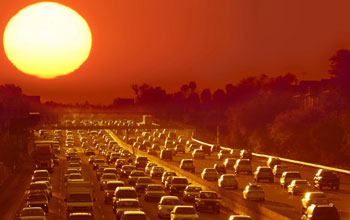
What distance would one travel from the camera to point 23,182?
87750 mm

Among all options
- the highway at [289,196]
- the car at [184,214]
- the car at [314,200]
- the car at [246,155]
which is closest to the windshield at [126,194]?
the highway at [289,196]

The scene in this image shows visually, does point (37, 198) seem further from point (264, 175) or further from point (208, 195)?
point (264, 175)

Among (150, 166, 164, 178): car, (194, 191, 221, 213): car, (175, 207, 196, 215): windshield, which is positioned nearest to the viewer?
(175, 207, 196, 215): windshield

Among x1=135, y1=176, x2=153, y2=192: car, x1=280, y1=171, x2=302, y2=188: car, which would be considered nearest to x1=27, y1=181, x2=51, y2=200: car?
x1=135, y1=176, x2=153, y2=192: car

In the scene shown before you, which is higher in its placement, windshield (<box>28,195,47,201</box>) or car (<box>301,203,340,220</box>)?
car (<box>301,203,340,220</box>)

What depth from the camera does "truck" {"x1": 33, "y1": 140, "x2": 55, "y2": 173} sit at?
94562mm

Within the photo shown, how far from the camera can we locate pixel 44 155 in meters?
94.9

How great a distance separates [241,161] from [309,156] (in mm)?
43899

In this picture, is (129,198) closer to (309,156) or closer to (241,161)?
(241,161)

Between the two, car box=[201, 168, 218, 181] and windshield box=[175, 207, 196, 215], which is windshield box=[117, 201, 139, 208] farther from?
car box=[201, 168, 218, 181]

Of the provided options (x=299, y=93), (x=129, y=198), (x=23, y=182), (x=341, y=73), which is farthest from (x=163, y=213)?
(x=299, y=93)

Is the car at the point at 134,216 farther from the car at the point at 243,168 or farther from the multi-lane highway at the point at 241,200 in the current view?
the car at the point at 243,168

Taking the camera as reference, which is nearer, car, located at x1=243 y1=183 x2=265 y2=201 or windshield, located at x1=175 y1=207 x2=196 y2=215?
windshield, located at x1=175 y1=207 x2=196 y2=215

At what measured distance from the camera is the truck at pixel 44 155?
9456 cm
